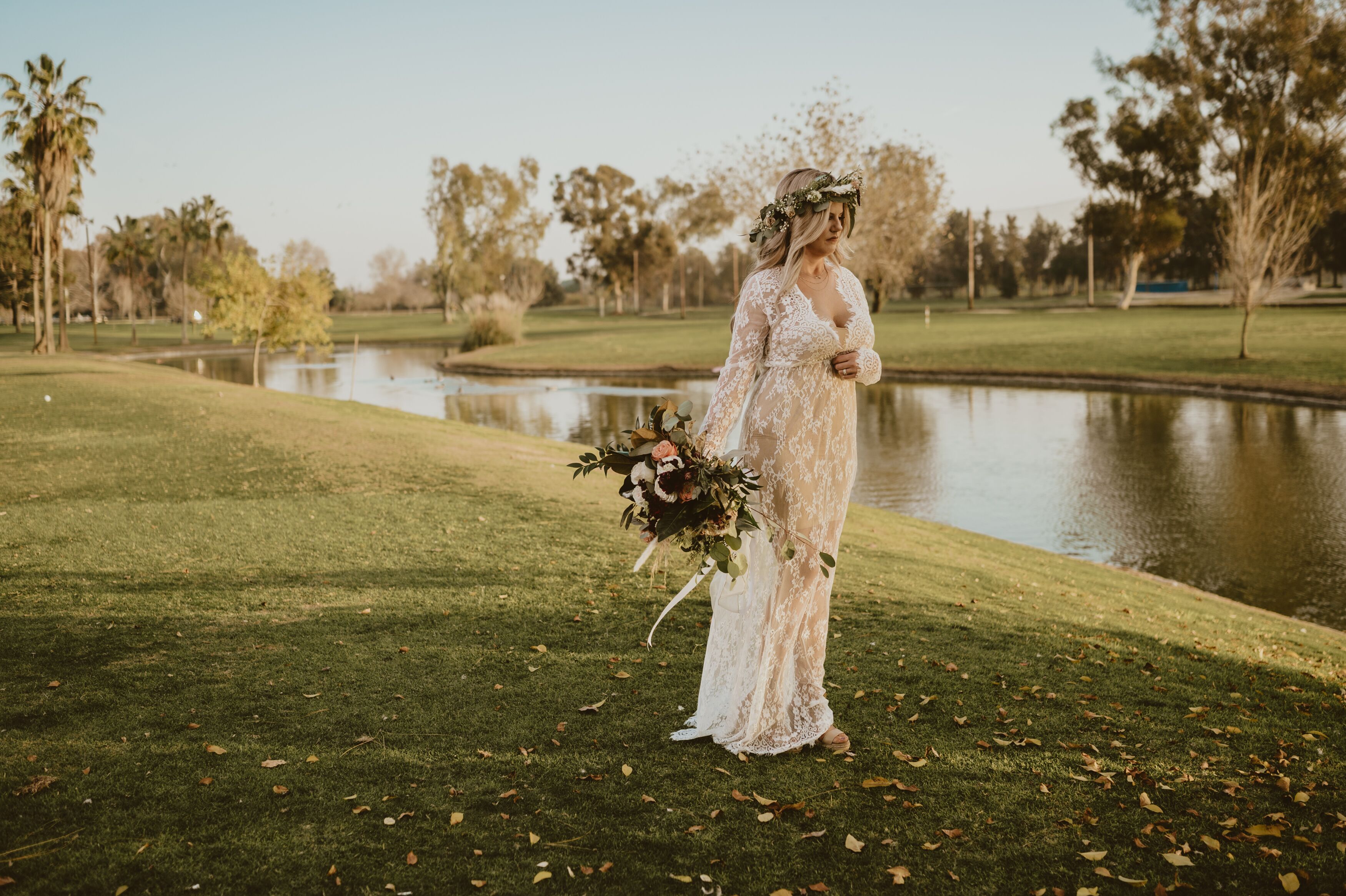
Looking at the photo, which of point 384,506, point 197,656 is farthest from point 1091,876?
point 384,506

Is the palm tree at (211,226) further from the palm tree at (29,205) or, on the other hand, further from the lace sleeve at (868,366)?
the lace sleeve at (868,366)

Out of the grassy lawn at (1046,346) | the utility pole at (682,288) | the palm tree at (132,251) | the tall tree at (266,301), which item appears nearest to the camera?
the tall tree at (266,301)

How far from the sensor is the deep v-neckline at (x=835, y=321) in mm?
4090

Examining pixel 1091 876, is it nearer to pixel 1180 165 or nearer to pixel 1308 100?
→ pixel 1308 100

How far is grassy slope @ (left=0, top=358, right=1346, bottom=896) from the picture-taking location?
136 inches

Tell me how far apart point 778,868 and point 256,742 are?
258 cm

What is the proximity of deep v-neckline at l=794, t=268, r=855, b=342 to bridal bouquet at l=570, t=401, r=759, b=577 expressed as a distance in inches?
28.7

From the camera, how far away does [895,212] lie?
2153 inches

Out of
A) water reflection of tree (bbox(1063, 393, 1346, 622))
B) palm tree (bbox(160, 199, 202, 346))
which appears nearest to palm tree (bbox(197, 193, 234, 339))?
palm tree (bbox(160, 199, 202, 346))

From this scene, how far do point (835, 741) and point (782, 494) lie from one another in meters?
1.28

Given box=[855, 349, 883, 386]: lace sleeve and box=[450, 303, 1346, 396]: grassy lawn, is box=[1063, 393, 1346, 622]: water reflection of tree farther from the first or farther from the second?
box=[450, 303, 1346, 396]: grassy lawn

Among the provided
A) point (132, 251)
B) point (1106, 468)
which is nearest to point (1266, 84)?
point (1106, 468)

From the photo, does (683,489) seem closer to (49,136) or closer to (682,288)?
(49,136)

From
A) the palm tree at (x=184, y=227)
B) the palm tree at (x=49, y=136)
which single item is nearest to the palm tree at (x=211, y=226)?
the palm tree at (x=184, y=227)
